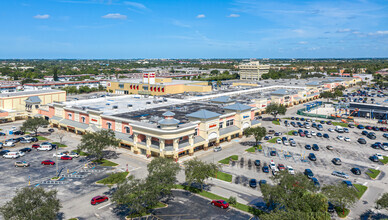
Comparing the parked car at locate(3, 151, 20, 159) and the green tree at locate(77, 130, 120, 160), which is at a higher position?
the green tree at locate(77, 130, 120, 160)

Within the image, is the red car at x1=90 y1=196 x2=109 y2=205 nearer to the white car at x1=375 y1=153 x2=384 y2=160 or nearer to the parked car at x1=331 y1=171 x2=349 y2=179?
the parked car at x1=331 y1=171 x2=349 y2=179

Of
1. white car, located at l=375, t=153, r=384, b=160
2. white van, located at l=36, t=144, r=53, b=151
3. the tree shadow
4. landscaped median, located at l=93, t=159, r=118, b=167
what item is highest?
white car, located at l=375, t=153, r=384, b=160

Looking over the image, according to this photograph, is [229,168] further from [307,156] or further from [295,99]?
[295,99]

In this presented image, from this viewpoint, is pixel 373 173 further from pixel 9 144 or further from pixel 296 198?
pixel 9 144

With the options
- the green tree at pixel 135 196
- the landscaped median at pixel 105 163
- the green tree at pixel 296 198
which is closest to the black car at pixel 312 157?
the green tree at pixel 296 198

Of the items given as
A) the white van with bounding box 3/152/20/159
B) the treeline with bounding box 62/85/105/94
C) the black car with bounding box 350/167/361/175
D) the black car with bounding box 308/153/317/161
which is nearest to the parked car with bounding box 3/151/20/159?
the white van with bounding box 3/152/20/159

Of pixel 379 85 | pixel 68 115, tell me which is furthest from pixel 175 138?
pixel 379 85
